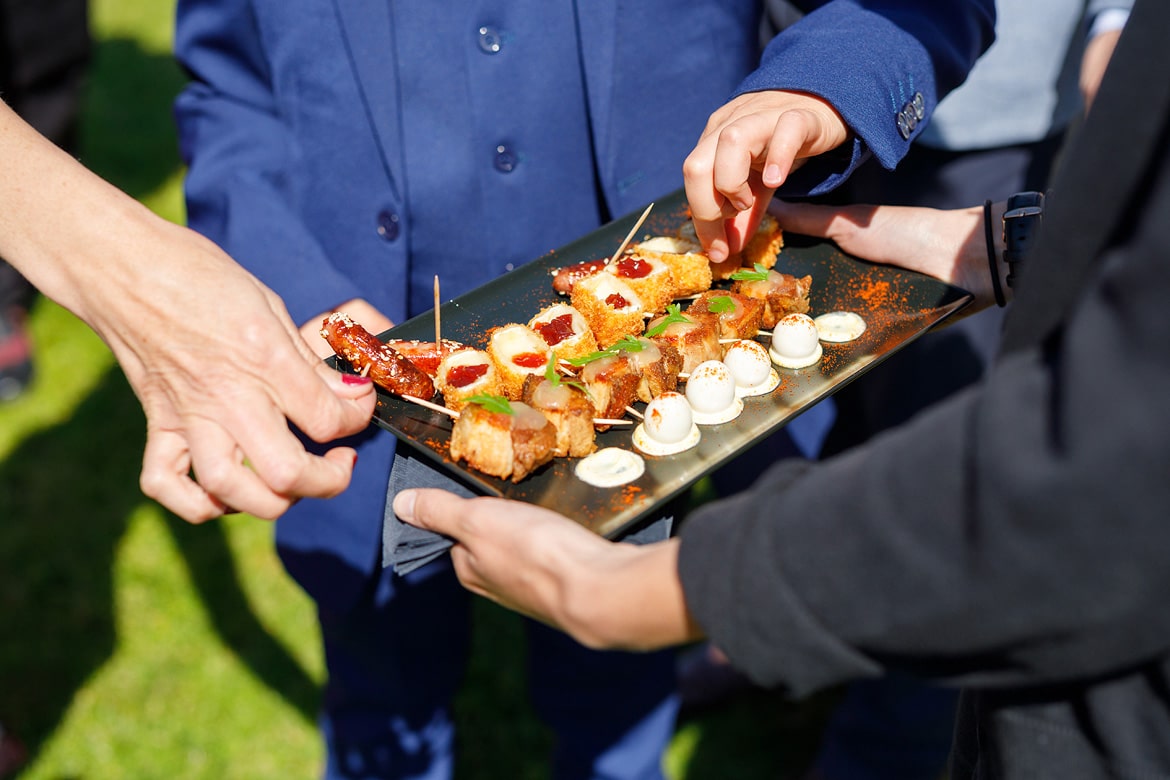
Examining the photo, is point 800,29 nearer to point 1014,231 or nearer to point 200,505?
point 1014,231

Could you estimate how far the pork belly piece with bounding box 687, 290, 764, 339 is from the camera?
2.81 meters

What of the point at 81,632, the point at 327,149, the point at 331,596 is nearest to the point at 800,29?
the point at 327,149

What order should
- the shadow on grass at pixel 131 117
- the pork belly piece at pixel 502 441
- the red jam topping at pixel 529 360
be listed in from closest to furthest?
the pork belly piece at pixel 502 441, the red jam topping at pixel 529 360, the shadow on grass at pixel 131 117

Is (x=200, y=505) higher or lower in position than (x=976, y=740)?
higher

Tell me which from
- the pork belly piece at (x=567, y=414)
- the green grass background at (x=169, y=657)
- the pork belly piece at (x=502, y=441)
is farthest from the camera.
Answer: the green grass background at (x=169, y=657)

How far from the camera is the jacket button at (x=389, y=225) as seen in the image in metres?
2.81

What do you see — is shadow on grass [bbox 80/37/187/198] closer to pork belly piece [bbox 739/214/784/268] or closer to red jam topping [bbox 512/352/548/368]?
red jam topping [bbox 512/352/548/368]

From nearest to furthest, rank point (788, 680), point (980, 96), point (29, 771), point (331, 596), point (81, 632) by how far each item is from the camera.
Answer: point (788, 680) → point (331, 596) → point (980, 96) → point (29, 771) → point (81, 632)

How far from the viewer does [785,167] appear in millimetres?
2381

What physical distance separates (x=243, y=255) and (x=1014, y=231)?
2297 millimetres

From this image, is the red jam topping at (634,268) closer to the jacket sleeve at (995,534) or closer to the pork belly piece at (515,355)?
the pork belly piece at (515,355)

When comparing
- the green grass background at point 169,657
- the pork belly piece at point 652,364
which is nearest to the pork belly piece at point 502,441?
the pork belly piece at point 652,364

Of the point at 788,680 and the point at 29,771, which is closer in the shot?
the point at 788,680

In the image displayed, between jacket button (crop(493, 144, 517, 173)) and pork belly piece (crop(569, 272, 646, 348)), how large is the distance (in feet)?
1.41
